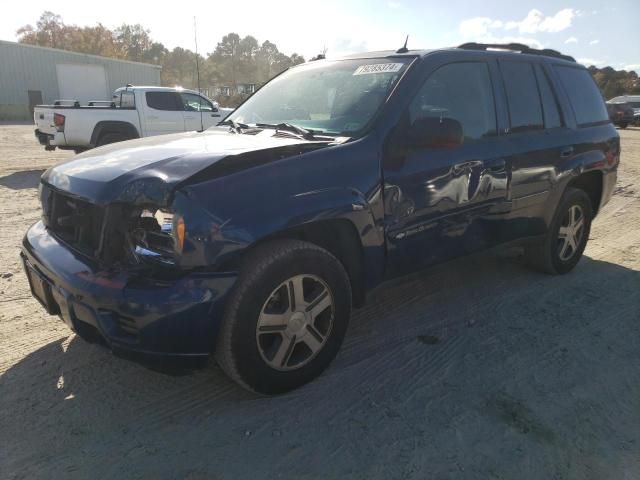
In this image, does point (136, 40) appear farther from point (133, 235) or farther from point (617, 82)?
point (133, 235)

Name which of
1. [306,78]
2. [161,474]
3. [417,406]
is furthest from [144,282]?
[306,78]

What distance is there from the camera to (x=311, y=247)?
2650 millimetres

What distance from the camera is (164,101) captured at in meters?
11.6

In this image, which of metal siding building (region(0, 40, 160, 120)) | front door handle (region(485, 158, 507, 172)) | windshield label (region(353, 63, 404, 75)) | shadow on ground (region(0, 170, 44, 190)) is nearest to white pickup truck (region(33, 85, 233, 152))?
shadow on ground (region(0, 170, 44, 190))

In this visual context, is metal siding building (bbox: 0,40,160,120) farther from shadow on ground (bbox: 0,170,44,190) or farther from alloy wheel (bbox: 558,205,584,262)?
alloy wheel (bbox: 558,205,584,262)

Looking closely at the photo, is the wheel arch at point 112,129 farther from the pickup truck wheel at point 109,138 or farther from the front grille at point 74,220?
the front grille at point 74,220

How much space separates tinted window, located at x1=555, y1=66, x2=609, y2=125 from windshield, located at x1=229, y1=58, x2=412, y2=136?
2026mm

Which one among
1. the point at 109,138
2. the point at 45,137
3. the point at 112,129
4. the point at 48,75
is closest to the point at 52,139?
the point at 45,137

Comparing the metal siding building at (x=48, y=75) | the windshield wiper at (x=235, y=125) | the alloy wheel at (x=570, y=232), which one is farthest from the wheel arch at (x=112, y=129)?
the metal siding building at (x=48, y=75)

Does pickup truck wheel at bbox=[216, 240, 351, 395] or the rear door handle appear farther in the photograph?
the rear door handle

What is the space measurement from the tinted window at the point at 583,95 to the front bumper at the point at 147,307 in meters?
3.72

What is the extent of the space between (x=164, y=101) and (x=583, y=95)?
952 cm

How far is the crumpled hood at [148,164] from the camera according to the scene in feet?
7.69

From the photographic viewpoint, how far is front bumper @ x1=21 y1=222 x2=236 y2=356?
7.32 feet
